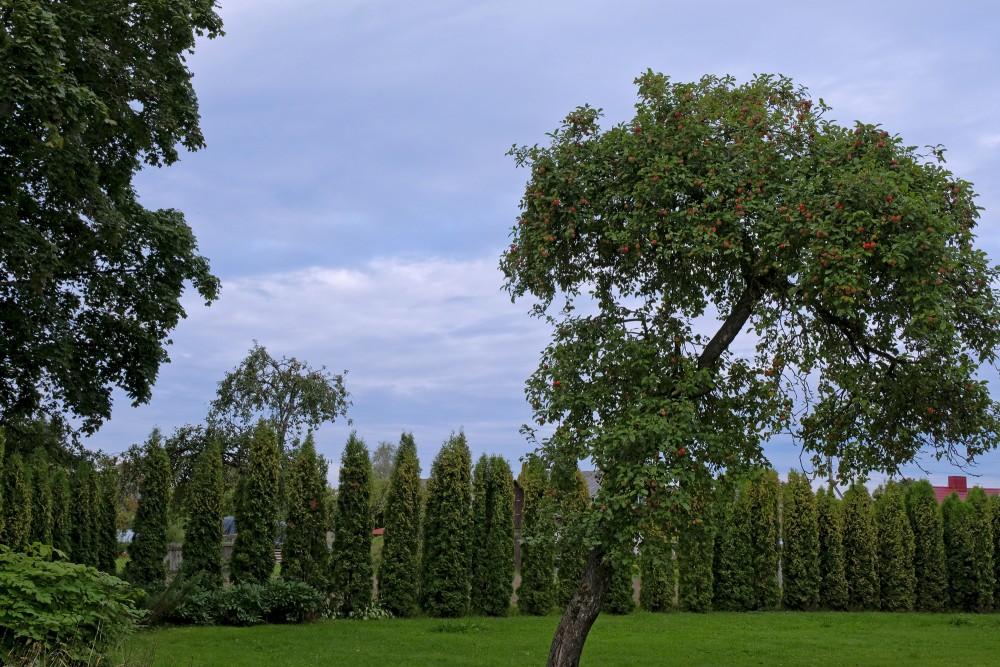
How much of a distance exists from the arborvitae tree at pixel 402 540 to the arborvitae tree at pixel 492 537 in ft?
4.42

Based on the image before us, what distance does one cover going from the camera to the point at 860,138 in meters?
9.09

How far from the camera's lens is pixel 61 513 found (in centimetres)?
1491

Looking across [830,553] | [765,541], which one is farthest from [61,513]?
[830,553]

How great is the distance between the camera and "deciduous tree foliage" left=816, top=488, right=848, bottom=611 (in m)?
20.0

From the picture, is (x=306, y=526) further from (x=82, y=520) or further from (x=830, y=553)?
(x=830, y=553)

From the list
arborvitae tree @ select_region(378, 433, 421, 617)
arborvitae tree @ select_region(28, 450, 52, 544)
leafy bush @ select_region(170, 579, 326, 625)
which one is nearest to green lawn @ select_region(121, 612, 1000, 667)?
leafy bush @ select_region(170, 579, 326, 625)

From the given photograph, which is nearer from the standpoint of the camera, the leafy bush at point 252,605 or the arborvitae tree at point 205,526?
the leafy bush at point 252,605

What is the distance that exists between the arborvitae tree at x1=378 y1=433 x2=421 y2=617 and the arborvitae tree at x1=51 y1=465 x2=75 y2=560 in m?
5.99

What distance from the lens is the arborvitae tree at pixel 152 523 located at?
51.1 feet

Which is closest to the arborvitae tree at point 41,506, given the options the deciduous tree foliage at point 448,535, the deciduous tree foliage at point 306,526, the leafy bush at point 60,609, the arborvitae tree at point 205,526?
the arborvitae tree at point 205,526

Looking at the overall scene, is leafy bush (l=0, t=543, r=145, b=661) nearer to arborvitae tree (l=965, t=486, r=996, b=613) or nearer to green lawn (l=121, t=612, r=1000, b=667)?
green lawn (l=121, t=612, r=1000, b=667)

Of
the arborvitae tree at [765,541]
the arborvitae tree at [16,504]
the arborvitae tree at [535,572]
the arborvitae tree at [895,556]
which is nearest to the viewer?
the arborvitae tree at [16,504]

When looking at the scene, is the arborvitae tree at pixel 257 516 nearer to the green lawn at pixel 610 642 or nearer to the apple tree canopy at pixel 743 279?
the green lawn at pixel 610 642

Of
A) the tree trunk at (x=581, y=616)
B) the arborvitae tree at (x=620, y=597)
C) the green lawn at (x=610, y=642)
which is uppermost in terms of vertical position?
the tree trunk at (x=581, y=616)
